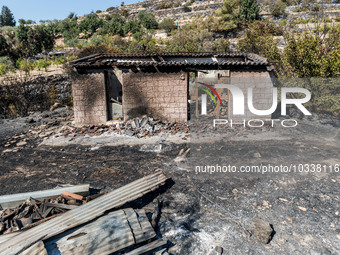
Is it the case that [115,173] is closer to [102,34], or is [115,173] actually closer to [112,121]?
[112,121]

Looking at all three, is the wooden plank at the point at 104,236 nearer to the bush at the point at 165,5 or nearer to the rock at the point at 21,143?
the rock at the point at 21,143

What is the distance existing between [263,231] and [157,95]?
8.89m

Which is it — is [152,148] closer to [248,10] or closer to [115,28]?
[248,10]

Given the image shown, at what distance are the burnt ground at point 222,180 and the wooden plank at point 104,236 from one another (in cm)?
63

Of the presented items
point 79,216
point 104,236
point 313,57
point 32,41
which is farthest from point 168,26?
point 104,236

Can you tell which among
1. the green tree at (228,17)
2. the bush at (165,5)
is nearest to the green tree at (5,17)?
the bush at (165,5)

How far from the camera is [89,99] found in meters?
12.5

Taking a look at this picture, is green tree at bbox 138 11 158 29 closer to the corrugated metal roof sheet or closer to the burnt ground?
the corrugated metal roof sheet

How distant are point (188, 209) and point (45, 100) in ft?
50.3

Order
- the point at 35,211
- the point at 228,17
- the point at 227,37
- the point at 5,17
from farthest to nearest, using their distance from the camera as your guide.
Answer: the point at 5,17 → the point at 228,17 → the point at 227,37 → the point at 35,211

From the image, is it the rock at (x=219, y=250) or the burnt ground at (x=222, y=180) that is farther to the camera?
the burnt ground at (x=222, y=180)

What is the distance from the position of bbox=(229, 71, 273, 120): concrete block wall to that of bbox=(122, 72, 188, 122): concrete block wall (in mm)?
2517

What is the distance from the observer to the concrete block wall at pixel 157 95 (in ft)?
40.6

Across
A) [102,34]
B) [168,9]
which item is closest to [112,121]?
[102,34]
